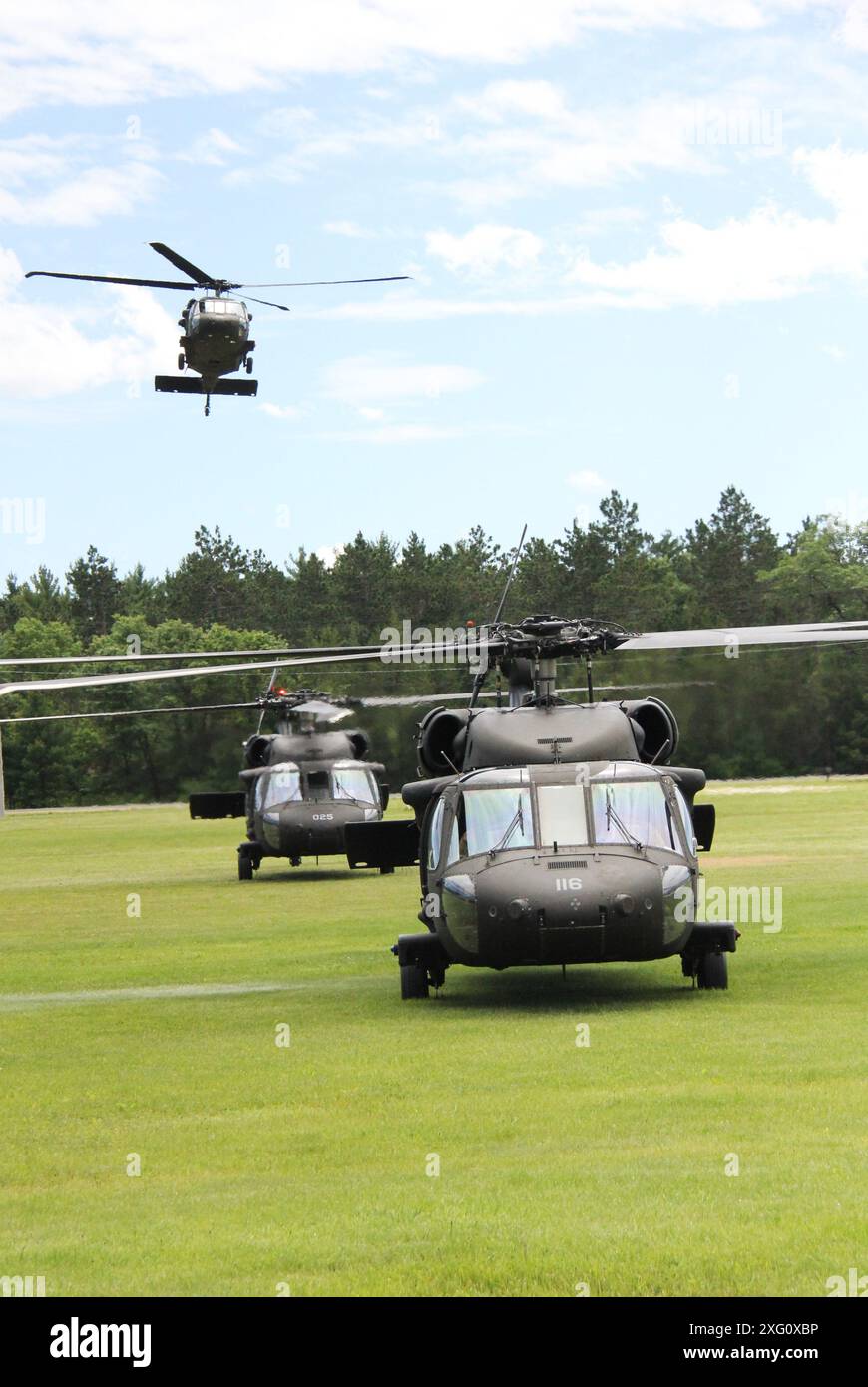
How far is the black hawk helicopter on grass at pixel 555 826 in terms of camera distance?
13.0 meters

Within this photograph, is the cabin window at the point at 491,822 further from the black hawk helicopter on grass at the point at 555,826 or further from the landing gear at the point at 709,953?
the landing gear at the point at 709,953

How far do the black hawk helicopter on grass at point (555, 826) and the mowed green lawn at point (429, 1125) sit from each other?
0.51m

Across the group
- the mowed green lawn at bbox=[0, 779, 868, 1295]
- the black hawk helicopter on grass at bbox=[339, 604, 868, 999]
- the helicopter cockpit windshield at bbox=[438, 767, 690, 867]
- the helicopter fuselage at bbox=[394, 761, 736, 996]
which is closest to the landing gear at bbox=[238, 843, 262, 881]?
the mowed green lawn at bbox=[0, 779, 868, 1295]

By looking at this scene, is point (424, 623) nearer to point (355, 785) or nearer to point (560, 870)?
point (355, 785)

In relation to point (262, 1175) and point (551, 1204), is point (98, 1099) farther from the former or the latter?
point (551, 1204)

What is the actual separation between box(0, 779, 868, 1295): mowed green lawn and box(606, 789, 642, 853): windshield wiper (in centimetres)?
119

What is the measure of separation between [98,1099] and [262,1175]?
243 centimetres

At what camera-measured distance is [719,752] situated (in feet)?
237

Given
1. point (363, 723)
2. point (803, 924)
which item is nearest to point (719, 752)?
point (363, 723)

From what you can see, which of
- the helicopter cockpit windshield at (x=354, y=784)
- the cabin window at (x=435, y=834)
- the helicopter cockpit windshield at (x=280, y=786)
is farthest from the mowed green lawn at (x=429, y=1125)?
the helicopter cockpit windshield at (x=354, y=784)

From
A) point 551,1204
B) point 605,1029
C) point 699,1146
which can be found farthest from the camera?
point 605,1029

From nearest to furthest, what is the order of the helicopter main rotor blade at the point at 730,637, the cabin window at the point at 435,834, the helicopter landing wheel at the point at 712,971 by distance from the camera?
1. the helicopter landing wheel at the point at 712,971
2. the cabin window at the point at 435,834
3. the helicopter main rotor blade at the point at 730,637

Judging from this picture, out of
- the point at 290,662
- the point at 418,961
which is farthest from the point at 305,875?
the point at 418,961

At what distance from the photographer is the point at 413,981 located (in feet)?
47.1
